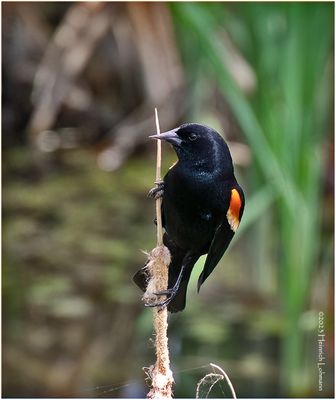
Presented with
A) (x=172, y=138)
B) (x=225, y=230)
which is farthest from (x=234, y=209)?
(x=172, y=138)

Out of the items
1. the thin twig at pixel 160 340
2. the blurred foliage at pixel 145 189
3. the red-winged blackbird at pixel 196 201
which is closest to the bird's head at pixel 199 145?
the red-winged blackbird at pixel 196 201

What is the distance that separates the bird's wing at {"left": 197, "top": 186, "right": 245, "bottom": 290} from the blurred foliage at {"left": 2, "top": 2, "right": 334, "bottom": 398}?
37.0 inches

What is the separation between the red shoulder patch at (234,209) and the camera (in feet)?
4.16

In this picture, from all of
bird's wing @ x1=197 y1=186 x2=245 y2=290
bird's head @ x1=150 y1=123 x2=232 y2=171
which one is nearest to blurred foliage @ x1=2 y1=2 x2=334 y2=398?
bird's wing @ x1=197 y1=186 x2=245 y2=290

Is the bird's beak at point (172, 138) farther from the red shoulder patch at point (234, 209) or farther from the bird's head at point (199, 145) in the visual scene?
the red shoulder patch at point (234, 209)

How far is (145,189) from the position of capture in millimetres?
4852

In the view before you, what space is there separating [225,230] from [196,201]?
10 cm

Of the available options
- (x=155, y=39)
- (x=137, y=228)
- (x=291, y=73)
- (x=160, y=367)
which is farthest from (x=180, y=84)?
(x=160, y=367)

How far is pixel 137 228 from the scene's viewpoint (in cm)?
450

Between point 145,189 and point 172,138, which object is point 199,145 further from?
point 145,189

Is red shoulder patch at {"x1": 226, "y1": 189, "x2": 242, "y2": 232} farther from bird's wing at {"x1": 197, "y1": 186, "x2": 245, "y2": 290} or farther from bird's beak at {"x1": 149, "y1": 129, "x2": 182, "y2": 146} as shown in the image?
bird's beak at {"x1": 149, "y1": 129, "x2": 182, "y2": 146}

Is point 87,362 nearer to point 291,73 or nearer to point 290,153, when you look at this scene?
point 290,153

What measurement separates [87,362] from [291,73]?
140cm

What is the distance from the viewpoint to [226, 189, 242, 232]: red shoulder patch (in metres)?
1.27
